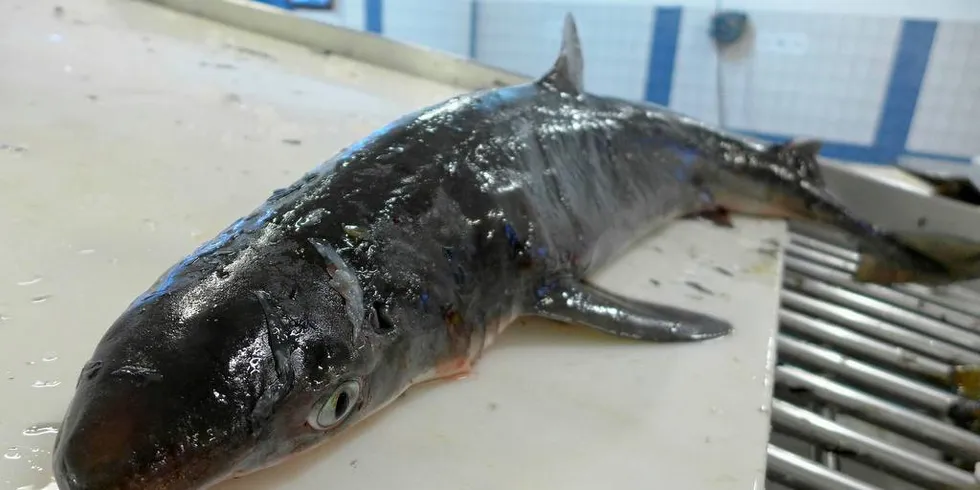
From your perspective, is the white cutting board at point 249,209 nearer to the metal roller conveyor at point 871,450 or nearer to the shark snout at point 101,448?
the metal roller conveyor at point 871,450

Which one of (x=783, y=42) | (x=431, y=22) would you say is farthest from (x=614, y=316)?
(x=431, y=22)

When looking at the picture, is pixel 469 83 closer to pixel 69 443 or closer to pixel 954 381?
pixel 954 381

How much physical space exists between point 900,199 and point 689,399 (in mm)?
1269

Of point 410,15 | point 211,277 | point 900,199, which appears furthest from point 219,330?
point 410,15

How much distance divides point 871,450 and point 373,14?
3.53 m

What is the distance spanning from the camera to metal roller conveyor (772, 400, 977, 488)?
106 cm

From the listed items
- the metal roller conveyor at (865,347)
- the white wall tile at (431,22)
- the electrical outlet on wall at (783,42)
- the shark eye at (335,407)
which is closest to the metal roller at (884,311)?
the metal roller conveyor at (865,347)

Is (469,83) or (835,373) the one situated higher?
(469,83)

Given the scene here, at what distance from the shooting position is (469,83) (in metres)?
2.52

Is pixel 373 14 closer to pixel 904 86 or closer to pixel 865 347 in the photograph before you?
pixel 904 86

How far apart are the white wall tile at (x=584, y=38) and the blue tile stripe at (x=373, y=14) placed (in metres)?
0.56

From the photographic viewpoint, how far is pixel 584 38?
3.71 m

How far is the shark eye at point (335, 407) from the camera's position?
77cm

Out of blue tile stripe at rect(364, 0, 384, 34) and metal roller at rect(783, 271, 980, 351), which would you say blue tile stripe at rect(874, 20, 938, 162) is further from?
blue tile stripe at rect(364, 0, 384, 34)
